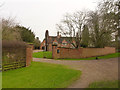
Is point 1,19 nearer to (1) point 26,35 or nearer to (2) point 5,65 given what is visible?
(2) point 5,65

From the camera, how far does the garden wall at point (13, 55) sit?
6.88 metres

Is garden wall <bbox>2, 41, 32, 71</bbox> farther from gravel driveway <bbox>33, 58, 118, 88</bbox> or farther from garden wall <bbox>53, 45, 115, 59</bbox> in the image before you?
garden wall <bbox>53, 45, 115, 59</bbox>

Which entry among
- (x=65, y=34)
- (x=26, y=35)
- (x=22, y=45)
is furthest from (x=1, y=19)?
(x=26, y=35)

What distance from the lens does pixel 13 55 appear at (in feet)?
25.2

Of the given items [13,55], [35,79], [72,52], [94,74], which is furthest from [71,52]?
[35,79]

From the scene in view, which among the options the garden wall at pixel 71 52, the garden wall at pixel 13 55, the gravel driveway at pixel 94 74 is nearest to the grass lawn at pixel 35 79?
the gravel driveway at pixel 94 74

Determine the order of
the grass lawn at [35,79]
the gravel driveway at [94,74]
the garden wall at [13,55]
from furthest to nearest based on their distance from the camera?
the garden wall at [13,55] → the gravel driveway at [94,74] → the grass lawn at [35,79]

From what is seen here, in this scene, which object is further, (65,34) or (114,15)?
(65,34)

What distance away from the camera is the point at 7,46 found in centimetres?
706

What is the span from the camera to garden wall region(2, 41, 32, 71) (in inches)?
271

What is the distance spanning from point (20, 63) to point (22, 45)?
159 centimetres

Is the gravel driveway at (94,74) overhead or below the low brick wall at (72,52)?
below

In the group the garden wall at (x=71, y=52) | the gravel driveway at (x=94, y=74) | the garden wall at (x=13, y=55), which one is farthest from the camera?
the garden wall at (x=71, y=52)

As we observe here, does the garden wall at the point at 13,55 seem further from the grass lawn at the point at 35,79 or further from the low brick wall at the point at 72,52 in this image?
the low brick wall at the point at 72,52
